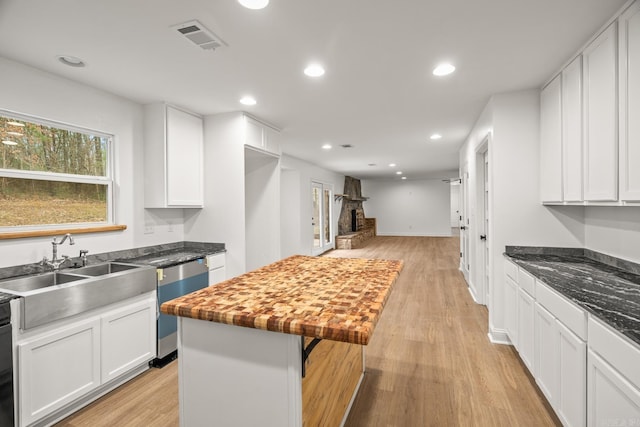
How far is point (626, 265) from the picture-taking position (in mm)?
2137

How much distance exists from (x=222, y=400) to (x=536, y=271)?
7.32 ft

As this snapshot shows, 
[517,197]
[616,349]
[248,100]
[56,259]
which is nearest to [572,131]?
[517,197]

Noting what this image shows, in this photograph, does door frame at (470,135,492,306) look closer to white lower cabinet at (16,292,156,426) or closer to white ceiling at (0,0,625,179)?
white ceiling at (0,0,625,179)

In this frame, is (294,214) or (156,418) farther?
(294,214)

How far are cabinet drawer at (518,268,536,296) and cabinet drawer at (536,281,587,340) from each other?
0.30 feet

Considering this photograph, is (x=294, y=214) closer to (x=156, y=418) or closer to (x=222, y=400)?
(x=156, y=418)

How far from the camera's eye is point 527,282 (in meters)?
2.32

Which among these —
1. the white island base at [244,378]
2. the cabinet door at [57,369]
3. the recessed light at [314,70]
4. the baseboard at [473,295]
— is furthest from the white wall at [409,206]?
the white island base at [244,378]

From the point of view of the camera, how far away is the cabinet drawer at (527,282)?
7.22 ft

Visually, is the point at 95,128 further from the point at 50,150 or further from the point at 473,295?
the point at 473,295

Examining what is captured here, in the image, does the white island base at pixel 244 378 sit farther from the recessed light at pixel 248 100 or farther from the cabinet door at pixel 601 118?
the recessed light at pixel 248 100

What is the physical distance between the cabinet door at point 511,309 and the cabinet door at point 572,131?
0.87 meters

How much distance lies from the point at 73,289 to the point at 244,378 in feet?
4.93

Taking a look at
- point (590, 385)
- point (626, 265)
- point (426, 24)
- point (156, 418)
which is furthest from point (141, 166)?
point (626, 265)
